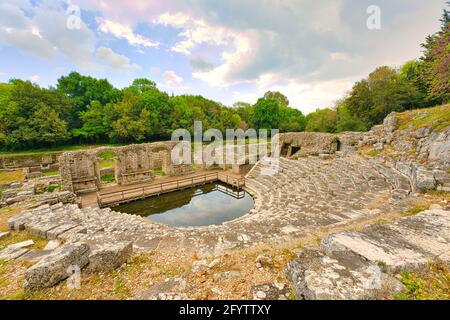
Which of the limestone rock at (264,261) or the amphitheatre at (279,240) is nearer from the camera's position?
the amphitheatre at (279,240)

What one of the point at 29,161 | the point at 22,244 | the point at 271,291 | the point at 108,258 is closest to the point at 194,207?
the point at 22,244

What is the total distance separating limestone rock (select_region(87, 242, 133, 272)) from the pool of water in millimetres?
5560

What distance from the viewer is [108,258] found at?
3043mm

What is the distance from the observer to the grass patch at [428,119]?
354 inches

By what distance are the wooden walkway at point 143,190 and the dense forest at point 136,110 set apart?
15281mm

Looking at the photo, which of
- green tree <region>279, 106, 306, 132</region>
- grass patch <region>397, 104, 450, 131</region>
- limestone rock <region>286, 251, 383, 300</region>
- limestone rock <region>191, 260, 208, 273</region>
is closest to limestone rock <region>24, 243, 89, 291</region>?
limestone rock <region>191, 260, 208, 273</region>

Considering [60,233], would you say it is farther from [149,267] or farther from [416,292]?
[416,292]

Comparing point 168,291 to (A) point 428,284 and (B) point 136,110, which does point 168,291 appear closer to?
(A) point 428,284

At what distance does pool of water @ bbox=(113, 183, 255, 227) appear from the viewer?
9.31m

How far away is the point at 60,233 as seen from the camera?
192 inches

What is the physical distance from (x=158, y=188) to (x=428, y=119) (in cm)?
1706

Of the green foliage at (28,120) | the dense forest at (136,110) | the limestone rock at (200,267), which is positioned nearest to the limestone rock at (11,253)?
the limestone rock at (200,267)

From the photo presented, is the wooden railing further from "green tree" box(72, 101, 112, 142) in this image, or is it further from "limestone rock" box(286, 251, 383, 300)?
"green tree" box(72, 101, 112, 142)

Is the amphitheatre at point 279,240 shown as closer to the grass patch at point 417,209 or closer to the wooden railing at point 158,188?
the grass patch at point 417,209
